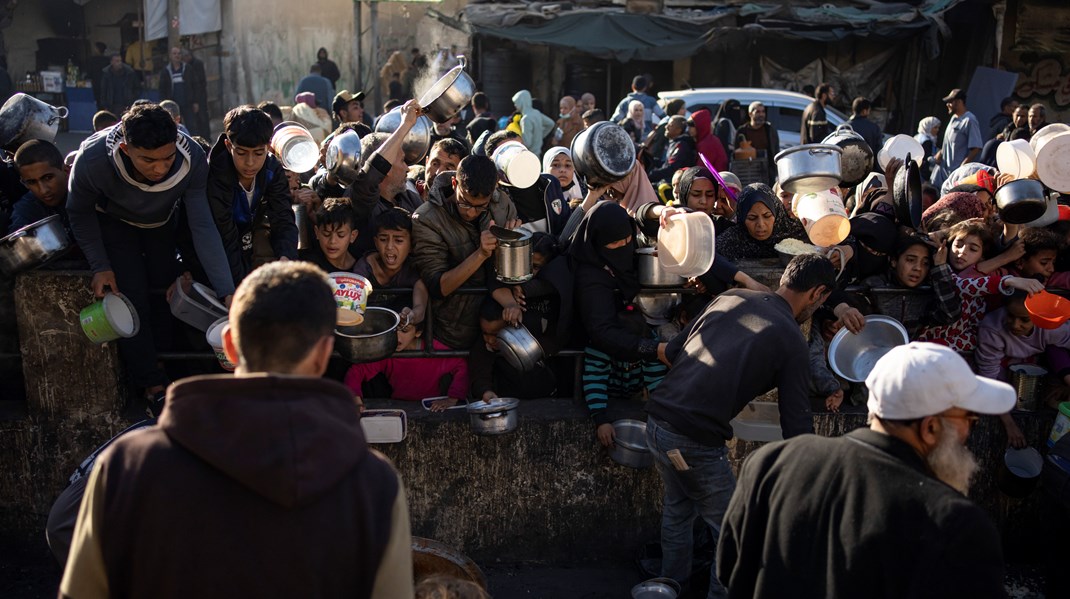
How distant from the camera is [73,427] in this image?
450 cm

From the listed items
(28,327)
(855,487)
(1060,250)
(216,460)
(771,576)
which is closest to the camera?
(216,460)

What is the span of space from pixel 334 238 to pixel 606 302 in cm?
143

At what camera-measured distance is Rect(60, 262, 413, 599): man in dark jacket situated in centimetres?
192

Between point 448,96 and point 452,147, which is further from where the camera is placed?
point 452,147

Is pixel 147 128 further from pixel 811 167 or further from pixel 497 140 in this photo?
pixel 811 167

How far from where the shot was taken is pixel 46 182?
182 inches

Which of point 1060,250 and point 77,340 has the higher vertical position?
point 1060,250

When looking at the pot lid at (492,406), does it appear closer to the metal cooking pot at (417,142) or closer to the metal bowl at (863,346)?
the metal bowl at (863,346)

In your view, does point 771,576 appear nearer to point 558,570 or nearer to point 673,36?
point 558,570

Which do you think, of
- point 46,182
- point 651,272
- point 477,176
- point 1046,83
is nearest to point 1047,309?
point 651,272

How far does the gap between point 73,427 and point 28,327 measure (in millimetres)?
531

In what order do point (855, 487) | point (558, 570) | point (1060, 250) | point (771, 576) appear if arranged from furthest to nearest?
point (1060, 250) < point (558, 570) < point (771, 576) < point (855, 487)

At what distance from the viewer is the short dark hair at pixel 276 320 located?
2.02m

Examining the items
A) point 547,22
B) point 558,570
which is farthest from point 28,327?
point 547,22
